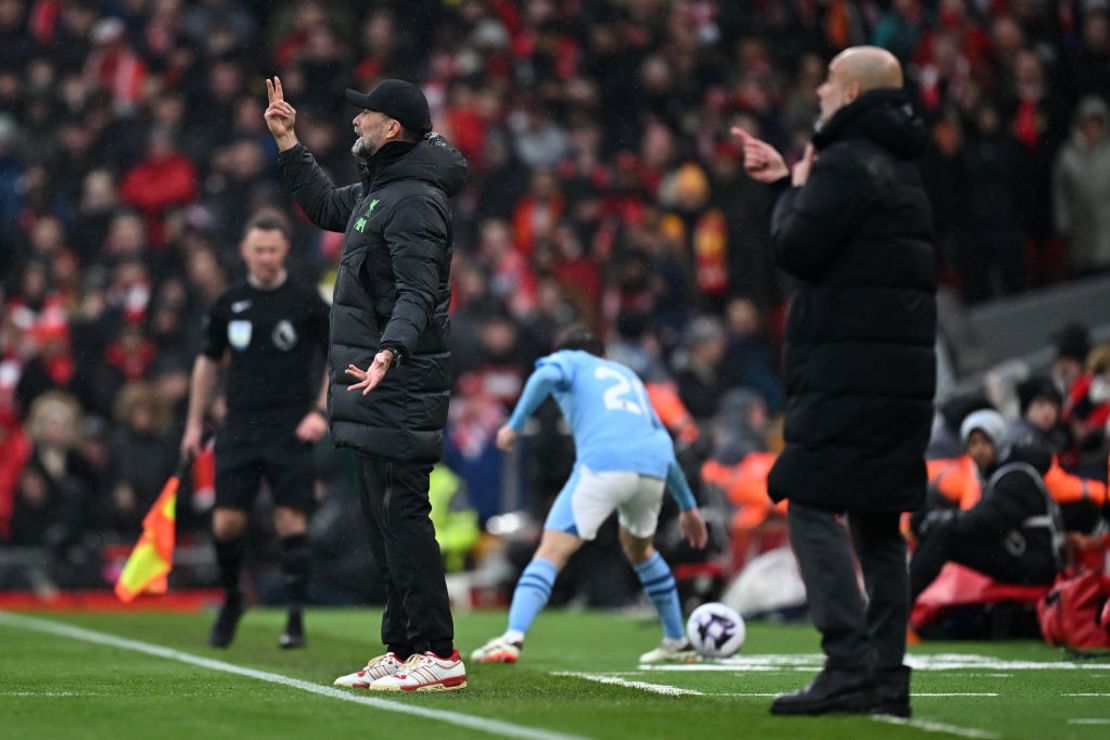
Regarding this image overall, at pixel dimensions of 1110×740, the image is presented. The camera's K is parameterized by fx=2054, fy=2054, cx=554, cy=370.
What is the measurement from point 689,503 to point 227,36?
13.5 m

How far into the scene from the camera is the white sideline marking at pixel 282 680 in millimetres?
6715

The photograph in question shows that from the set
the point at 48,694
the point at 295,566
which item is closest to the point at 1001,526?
the point at 295,566

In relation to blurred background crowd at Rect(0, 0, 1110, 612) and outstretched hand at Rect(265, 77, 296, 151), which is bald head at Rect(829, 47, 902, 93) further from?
blurred background crowd at Rect(0, 0, 1110, 612)

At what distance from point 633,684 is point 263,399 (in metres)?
4.03

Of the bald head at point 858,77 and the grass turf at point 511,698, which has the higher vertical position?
the bald head at point 858,77

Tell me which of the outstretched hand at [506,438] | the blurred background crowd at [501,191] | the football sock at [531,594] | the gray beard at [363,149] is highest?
the blurred background crowd at [501,191]

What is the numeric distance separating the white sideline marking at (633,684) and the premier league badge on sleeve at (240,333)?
3222 millimetres

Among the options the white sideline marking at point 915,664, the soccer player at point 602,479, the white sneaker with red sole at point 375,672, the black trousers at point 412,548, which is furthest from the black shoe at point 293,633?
the black trousers at point 412,548

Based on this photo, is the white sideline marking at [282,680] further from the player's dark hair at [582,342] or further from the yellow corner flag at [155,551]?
the player's dark hair at [582,342]

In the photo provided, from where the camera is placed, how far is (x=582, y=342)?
38.9ft

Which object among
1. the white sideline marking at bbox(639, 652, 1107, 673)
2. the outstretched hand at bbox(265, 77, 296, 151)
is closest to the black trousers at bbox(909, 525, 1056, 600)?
the white sideline marking at bbox(639, 652, 1107, 673)

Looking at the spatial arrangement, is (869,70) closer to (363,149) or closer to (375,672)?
(363,149)

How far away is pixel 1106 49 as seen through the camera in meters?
19.3

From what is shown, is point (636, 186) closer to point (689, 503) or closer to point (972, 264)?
point (972, 264)
